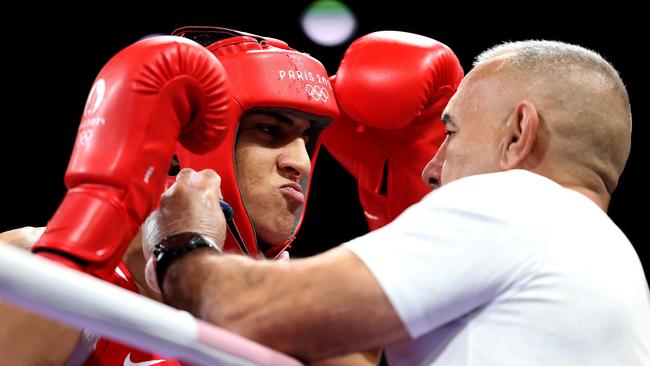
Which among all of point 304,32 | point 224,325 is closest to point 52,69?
point 304,32

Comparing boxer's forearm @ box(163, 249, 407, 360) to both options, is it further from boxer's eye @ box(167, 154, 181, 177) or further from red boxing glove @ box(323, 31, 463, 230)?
red boxing glove @ box(323, 31, 463, 230)

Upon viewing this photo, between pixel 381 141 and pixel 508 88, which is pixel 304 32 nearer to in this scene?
pixel 381 141

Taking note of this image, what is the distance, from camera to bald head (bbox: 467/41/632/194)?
1.31m

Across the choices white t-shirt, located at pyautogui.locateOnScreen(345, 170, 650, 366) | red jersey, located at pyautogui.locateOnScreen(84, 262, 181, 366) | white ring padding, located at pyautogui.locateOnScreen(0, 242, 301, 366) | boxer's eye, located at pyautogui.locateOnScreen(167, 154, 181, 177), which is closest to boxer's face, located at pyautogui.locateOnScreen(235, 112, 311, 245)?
boxer's eye, located at pyautogui.locateOnScreen(167, 154, 181, 177)

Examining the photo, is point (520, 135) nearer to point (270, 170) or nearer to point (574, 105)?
point (574, 105)

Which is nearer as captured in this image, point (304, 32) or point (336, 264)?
point (336, 264)

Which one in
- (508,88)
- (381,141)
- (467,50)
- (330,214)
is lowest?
(330,214)

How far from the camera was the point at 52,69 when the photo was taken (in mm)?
3627

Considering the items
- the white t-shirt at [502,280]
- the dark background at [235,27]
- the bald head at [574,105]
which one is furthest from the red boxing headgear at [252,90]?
the dark background at [235,27]

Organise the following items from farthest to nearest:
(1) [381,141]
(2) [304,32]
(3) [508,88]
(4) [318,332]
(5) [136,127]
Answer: (2) [304,32] → (1) [381,141] → (3) [508,88] → (5) [136,127] → (4) [318,332]

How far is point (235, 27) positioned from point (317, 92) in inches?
86.8

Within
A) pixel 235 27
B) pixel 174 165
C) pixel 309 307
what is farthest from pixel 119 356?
pixel 235 27

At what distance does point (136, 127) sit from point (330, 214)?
323 centimetres

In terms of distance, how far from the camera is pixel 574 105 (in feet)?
4.37
